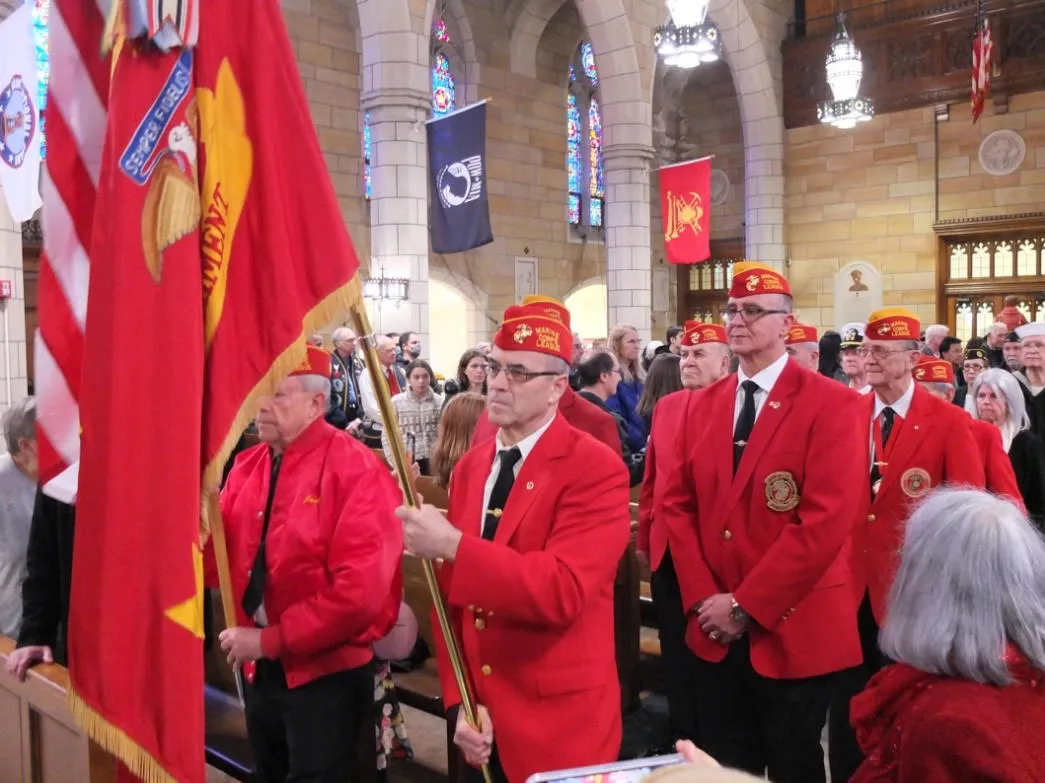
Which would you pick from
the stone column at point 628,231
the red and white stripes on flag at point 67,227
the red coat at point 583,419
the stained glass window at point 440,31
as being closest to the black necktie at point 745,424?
the red coat at point 583,419

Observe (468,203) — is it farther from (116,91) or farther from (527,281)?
(116,91)

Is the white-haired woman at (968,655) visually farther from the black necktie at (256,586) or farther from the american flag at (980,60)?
the american flag at (980,60)

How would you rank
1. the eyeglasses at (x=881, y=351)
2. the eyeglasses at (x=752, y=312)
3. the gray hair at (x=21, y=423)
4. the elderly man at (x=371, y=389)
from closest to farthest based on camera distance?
1. the eyeglasses at (x=752, y=312)
2. the gray hair at (x=21, y=423)
3. the eyeglasses at (x=881, y=351)
4. the elderly man at (x=371, y=389)

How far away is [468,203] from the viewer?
9.16 meters

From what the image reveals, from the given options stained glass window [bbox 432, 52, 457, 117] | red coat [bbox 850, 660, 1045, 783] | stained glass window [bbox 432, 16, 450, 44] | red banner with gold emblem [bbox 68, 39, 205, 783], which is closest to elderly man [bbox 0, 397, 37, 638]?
red banner with gold emblem [bbox 68, 39, 205, 783]

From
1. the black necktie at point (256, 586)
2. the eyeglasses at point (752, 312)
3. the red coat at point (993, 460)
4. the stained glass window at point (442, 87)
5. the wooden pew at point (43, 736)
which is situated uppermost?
the stained glass window at point (442, 87)

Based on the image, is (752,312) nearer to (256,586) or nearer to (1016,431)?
(256,586)

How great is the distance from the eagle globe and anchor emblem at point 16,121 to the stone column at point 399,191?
4.27m

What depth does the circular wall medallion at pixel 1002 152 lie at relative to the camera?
13.0 m

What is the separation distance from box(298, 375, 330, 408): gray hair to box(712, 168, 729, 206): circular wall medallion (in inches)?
621

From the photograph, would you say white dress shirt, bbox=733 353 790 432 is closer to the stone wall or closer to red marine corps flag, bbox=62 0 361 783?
red marine corps flag, bbox=62 0 361 783

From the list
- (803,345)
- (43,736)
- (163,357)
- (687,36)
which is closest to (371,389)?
(803,345)

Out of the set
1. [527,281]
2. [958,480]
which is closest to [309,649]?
[958,480]

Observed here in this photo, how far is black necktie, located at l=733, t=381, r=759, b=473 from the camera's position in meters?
2.59
